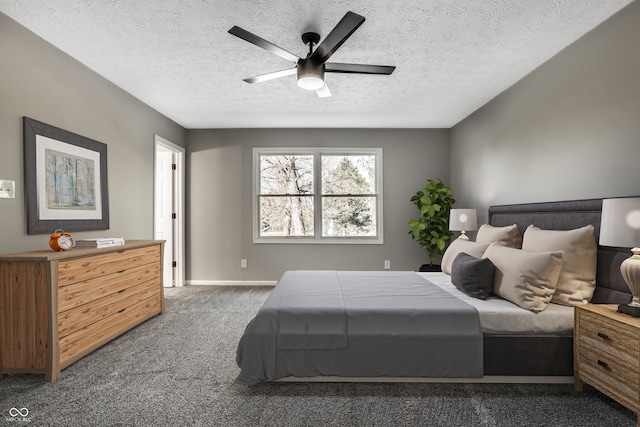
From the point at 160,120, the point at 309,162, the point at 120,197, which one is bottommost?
the point at 120,197

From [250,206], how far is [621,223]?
4.41 meters

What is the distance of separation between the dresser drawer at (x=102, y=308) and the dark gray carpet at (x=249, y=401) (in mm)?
302

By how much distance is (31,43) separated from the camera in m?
2.47

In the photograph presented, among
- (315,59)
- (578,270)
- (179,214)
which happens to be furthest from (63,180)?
(578,270)

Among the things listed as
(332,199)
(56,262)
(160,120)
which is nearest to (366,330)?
(56,262)

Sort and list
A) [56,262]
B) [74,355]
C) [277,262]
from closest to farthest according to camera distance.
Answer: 1. [56,262]
2. [74,355]
3. [277,262]

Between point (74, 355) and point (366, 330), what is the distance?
85.1 inches

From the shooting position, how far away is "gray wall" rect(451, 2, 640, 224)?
2129 mm

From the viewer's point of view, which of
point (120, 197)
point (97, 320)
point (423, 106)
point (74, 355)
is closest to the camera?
point (74, 355)

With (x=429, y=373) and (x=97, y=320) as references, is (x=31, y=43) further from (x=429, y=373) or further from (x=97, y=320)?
(x=429, y=373)

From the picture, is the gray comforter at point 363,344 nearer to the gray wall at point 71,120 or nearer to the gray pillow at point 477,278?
the gray pillow at point 477,278

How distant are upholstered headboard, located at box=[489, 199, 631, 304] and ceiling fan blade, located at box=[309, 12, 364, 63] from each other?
2.05 meters

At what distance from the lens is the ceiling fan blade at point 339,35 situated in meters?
1.84

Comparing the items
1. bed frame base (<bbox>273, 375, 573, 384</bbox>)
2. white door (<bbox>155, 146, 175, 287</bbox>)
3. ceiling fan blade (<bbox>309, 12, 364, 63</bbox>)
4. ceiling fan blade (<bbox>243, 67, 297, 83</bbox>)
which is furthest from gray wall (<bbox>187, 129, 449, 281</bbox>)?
bed frame base (<bbox>273, 375, 573, 384</bbox>)
